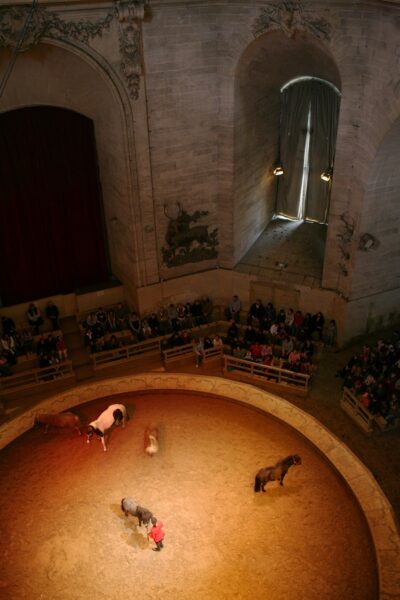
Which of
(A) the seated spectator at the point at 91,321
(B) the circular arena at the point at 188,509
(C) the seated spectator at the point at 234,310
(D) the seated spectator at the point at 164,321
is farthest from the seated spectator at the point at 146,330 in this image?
(C) the seated spectator at the point at 234,310

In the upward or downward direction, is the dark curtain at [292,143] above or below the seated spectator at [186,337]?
above

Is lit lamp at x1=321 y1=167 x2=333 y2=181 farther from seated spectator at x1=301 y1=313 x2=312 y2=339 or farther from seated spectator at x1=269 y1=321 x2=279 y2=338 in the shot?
seated spectator at x1=269 y1=321 x2=279 y2=338

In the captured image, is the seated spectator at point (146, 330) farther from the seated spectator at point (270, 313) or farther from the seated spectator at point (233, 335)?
the seated spectator at point (270, 313)

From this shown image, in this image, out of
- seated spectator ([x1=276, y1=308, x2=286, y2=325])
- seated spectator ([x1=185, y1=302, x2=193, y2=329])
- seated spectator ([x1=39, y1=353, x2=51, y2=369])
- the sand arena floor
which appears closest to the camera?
the sand arena floor

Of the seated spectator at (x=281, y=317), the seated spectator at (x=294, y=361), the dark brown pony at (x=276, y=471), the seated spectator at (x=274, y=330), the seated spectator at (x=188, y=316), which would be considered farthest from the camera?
the seated spectator at (x=188, y=316)

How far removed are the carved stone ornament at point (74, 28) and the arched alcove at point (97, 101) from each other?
41 cm

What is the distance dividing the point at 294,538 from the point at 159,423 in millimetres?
4800

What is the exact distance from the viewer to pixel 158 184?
1703 cm

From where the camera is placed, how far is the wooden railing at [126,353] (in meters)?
17.2

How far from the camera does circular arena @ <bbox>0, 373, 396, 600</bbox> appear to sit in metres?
11.3

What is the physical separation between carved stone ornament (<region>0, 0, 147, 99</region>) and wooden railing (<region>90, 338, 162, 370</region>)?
26.1 ft

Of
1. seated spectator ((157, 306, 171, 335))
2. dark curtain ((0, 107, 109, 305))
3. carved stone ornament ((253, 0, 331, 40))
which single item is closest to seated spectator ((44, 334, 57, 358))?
dark curtain ((0, 107, 109, 305))

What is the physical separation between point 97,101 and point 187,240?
520 centimetres

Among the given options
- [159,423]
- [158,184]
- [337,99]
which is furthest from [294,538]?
[337,99]
